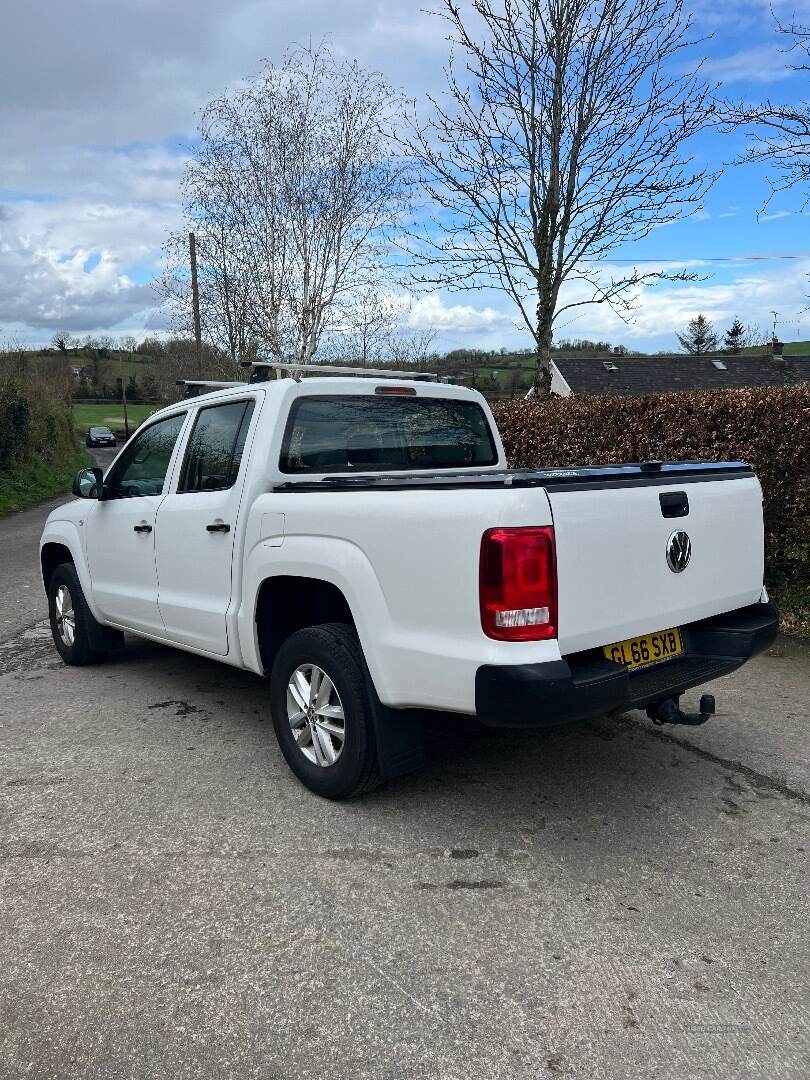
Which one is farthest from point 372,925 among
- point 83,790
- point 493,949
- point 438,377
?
point 438,377

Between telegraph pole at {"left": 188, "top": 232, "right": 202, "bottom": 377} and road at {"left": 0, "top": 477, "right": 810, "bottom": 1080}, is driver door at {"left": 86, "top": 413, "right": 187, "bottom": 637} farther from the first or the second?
telegraph pole at {"left": 188, "top": 232, "right": 202, "bottom": 377}

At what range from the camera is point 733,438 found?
6770mm

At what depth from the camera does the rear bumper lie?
9.29ft

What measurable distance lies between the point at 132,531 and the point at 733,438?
15.5 ft

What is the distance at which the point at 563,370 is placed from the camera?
40406 millimetres

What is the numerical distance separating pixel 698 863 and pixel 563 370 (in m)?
39.0

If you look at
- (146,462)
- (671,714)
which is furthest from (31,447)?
(671,714)

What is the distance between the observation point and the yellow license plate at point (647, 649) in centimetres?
321

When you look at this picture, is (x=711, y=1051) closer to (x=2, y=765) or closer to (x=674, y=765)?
(x=674, y=765)

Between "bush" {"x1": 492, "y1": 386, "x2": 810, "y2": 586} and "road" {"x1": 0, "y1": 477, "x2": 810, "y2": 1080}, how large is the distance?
2.41 m

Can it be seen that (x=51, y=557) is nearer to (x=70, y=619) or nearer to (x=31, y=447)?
(x=70, y=619)

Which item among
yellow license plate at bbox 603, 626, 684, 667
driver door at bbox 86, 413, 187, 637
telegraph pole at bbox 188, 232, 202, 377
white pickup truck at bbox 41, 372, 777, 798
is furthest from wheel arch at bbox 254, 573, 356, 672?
telegraph pole at bbox 188, 232, 202, 377

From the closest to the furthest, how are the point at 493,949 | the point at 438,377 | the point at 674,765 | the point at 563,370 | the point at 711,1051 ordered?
the point at 711,1051 → the point at 493,949 → the point at 674,765 → the point at 438,377 → the point at 563,370

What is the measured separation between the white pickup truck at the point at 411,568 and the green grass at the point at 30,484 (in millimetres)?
15091
